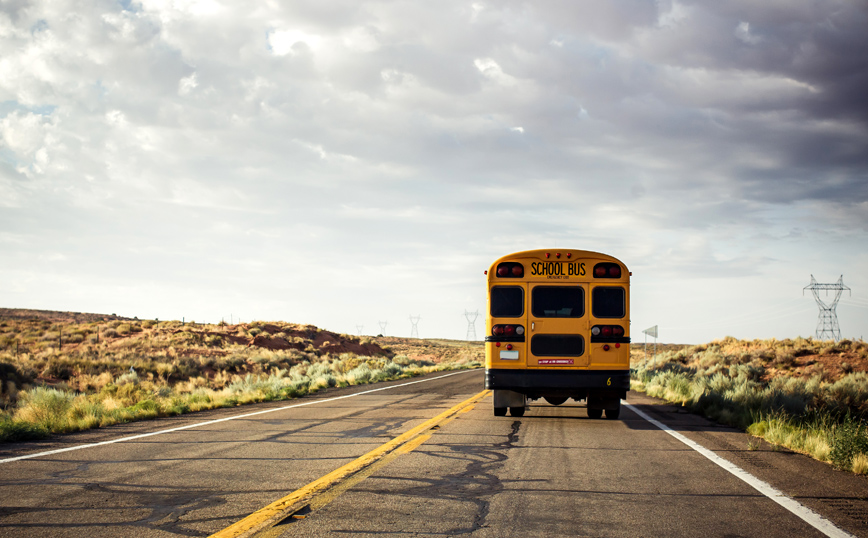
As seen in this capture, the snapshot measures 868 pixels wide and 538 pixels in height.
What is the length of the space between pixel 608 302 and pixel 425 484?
640 cm

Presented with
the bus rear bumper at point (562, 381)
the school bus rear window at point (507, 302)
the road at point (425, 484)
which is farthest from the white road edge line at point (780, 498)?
the school bus rear window at point (507, 302)

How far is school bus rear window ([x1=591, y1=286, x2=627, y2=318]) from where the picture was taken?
37.5ft

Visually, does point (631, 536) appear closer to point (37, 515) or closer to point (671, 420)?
point (37, 515)

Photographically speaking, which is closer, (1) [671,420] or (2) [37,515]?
(2) [37,515]

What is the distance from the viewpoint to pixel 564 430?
34.4 feet

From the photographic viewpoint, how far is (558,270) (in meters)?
11.5

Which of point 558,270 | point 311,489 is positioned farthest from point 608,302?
point 311,489

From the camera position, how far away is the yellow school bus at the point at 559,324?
1135cm

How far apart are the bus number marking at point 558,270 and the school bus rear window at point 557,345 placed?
3.59 ft

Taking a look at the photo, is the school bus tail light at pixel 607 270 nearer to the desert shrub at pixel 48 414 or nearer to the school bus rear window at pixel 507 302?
the school bus rear window at pixel 507 302

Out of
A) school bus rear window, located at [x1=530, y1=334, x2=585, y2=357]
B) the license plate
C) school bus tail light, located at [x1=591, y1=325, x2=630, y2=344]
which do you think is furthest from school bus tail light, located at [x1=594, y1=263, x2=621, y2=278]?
the license plate

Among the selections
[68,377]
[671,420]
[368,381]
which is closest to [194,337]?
[68,377]

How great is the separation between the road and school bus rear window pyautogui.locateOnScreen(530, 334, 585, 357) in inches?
57.0

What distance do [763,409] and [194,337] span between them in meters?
45.0
